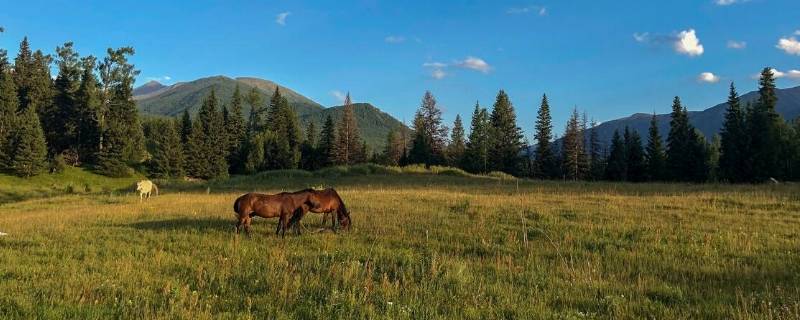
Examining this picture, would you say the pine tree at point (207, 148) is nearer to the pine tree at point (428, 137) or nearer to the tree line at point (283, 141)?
the tree line at point (283, 141)

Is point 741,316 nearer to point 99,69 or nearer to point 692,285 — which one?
point 692,285

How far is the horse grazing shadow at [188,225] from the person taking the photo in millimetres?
13930

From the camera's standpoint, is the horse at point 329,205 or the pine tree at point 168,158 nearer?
the horse at point 329,205

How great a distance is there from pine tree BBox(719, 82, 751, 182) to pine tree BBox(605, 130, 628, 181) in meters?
13.2

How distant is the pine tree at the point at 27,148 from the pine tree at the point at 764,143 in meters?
85.8

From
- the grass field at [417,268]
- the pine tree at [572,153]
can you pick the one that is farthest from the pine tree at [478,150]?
the grass field at [417,268]

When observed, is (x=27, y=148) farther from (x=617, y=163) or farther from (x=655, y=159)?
(x=655, y=159)

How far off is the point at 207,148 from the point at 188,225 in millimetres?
73153

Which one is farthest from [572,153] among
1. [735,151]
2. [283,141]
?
[283,141]

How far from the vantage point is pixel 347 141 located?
9338 cm

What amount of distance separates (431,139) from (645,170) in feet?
116

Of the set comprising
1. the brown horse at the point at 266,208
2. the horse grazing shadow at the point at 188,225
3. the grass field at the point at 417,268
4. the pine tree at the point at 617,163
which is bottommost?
the grass field at the point at 417,268

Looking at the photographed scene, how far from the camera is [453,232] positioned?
12945 millimetres

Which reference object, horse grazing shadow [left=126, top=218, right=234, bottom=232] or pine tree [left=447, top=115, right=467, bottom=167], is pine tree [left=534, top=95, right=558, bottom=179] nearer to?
pine tree [left=447, top=115, right=467, bottom=167]
